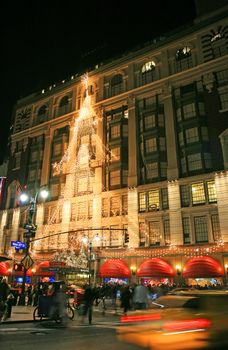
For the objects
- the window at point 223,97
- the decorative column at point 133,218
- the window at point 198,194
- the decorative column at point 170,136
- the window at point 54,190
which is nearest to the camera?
the window at point 198,194

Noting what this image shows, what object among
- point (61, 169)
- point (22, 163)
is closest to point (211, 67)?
point (61, 169)

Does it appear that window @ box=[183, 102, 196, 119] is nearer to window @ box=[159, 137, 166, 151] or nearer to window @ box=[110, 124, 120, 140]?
window @ box=[159, 137, 166, 151]

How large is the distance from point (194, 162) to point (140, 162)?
7.33 m

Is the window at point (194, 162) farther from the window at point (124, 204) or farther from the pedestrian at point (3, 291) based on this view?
the pedestrian at point (3, 291)

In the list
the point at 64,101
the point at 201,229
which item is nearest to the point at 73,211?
the point at 201,229

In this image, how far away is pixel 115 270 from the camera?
1332 inches

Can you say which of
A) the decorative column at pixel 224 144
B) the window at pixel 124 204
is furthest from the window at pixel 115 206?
the decorative column at pixel 224 144

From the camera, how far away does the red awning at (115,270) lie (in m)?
33.7

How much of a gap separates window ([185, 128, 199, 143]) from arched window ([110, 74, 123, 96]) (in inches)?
563

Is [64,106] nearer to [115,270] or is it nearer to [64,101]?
[64,101]

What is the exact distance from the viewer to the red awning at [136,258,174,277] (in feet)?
103

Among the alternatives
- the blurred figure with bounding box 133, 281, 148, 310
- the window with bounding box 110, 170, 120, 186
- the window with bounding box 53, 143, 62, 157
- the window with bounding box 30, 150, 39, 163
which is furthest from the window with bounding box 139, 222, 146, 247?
the window with bounding box 30, 150, 39, 163

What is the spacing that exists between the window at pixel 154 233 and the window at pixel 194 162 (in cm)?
795

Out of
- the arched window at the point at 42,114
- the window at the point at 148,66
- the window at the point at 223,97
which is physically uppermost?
the window at the point at 148,66
